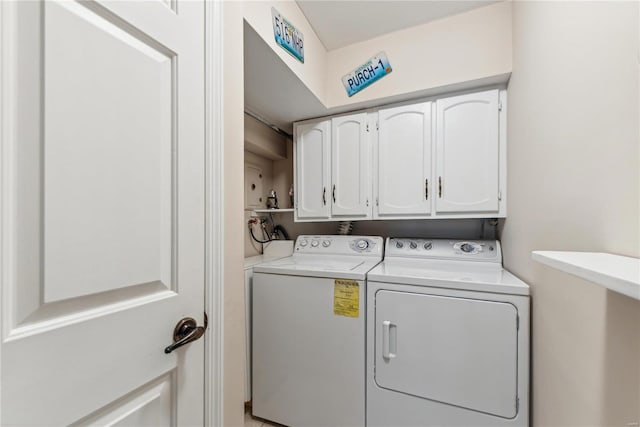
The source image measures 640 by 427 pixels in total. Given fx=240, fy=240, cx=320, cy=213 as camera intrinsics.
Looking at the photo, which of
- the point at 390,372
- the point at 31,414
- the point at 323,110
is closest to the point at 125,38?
the point at 31,414

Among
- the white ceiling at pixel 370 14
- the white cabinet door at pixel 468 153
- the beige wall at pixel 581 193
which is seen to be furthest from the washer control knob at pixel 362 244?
the white ceiling at pixel 370 14

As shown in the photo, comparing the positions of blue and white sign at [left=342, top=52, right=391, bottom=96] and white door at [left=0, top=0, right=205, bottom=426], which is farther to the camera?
blue and white sign at [left=342, top=52, right=391, bottom=96]

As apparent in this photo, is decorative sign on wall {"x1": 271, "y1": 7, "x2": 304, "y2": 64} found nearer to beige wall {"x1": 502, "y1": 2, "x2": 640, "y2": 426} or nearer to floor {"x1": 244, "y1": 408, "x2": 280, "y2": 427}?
beige wall {"x1": 502, "y1": 2, "x2": 640, "y2": 426}

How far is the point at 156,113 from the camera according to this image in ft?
2.14

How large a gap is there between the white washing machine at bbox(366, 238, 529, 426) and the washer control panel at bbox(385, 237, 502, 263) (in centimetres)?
16

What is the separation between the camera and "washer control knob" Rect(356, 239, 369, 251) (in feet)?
6.60

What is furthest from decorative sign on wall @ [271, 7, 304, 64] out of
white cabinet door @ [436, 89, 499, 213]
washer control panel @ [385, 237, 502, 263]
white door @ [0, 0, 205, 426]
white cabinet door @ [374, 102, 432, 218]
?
washer control panel @ [385, 237, 502, 263]

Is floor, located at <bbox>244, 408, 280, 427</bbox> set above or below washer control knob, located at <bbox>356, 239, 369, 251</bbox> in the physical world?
below

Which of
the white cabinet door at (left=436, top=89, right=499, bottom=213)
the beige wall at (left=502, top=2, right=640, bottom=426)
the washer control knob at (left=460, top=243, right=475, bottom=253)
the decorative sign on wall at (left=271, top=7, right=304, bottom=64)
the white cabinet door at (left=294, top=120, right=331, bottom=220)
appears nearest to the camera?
the beige wall at (left=502, top=2, right=640, bottom=426)

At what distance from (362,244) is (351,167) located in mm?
653

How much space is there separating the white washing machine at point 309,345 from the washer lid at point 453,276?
0.60ft

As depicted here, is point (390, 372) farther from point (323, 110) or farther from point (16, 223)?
point (323, 110)

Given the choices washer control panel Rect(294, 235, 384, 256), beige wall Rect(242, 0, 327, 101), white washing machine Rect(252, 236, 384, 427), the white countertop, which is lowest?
white washing machine Rect(252, 236, 384, 427)

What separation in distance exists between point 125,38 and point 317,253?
5.92ft
